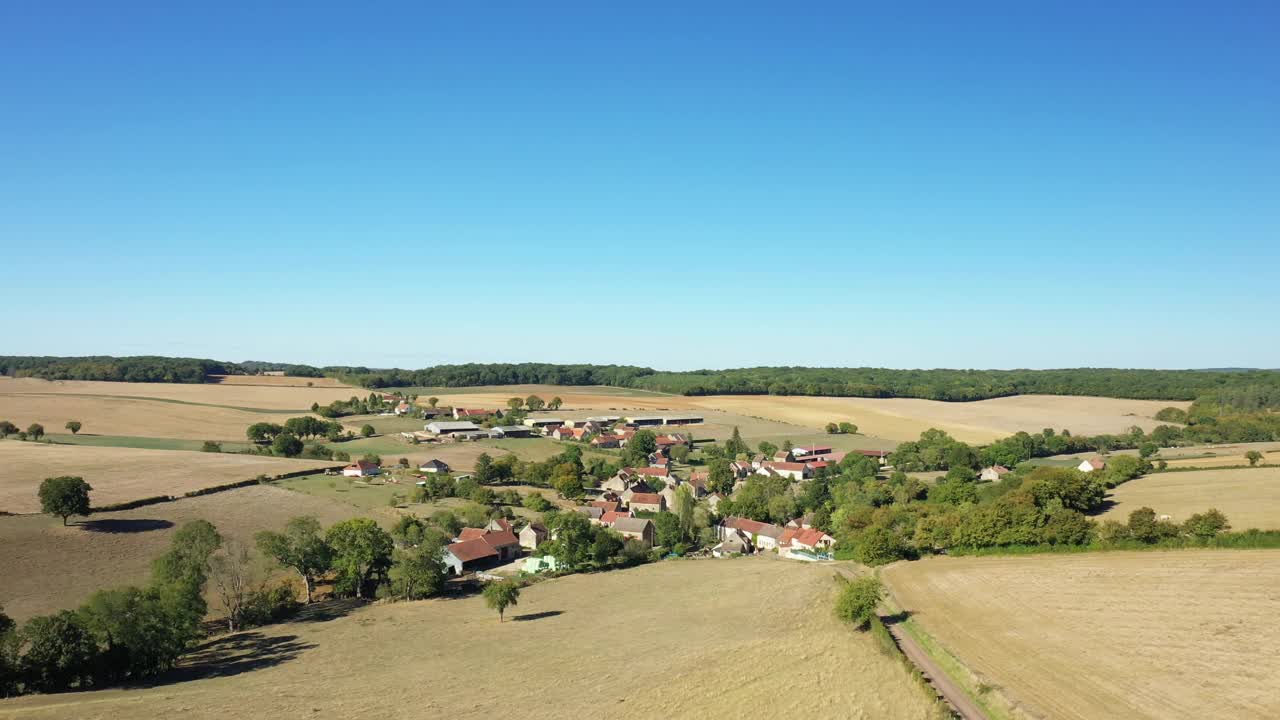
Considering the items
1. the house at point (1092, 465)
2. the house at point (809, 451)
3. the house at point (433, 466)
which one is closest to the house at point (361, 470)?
the house at point (433, 466)

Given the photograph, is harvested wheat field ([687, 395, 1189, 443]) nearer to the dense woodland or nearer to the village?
the dense woodland

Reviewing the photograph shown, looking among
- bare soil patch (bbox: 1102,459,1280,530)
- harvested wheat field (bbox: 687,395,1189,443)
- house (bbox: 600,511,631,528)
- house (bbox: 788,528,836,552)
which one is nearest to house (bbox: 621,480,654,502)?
house (bbox: 600,511,631,528)

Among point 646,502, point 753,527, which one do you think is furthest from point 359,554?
point 753,527

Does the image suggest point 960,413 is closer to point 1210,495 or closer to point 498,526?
point 1210,495

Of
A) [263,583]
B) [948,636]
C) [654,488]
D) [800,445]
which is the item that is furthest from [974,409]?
[263,583]

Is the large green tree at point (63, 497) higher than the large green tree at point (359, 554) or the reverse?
higher

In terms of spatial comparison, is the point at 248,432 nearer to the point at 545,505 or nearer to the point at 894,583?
the point at 545,505

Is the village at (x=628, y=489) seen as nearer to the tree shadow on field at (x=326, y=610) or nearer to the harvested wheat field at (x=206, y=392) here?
the tree shadow on field at (x=326, y=610)
